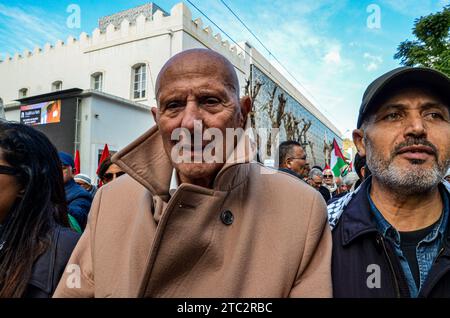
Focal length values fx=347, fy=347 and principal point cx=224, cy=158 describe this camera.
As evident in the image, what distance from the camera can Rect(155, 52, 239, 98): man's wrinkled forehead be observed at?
1.33 m

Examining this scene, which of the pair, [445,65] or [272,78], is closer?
[445,65]

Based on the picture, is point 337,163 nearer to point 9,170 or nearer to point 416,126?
point 416,126

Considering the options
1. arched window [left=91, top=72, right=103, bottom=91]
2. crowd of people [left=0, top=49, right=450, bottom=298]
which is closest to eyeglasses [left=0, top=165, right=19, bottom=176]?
crowd of people [left=0, top=49, right=450, bottom=298]

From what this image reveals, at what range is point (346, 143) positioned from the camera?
6500cm

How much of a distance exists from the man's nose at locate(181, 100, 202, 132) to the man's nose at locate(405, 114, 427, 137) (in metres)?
0.90

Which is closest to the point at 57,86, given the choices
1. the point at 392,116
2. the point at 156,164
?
the point at 156,164

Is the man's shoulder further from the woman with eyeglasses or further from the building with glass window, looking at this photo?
the building with glass window

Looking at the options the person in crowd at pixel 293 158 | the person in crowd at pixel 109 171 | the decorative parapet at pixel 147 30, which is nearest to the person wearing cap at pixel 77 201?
the person in crowd at pixel 109 171

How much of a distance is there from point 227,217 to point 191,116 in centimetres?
40

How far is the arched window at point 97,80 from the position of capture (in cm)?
1823
